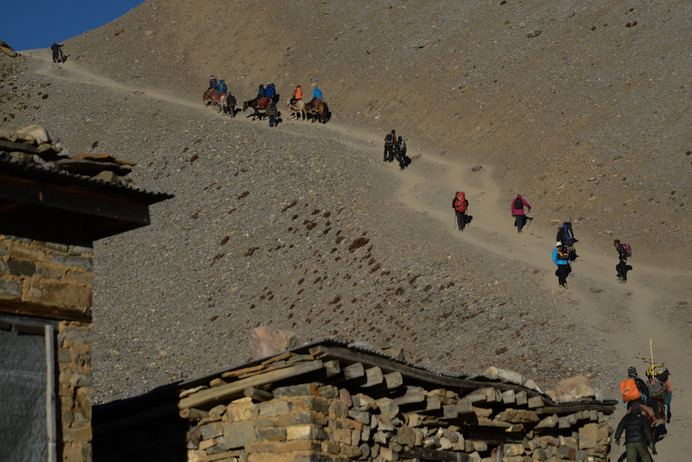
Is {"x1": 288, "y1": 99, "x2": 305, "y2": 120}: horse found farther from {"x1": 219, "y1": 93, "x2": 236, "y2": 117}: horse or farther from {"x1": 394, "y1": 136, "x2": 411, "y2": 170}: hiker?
{"x1": 394, "y1": 136, "x2": 411, "y2": 170}: hiker

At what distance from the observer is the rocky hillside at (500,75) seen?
38312 mm

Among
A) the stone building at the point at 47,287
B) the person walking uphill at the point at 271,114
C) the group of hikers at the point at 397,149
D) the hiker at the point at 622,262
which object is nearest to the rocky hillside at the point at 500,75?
the hiker at the point at 622,262

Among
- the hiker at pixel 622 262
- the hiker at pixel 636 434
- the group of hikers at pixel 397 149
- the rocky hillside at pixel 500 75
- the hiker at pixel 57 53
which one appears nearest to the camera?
the hiker at pixel 636 434

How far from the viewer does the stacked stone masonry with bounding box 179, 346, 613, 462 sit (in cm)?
1123

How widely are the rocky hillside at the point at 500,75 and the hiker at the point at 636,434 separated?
1804cm

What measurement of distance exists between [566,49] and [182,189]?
24936 mm

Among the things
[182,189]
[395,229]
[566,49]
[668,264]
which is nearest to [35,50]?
[182,189]

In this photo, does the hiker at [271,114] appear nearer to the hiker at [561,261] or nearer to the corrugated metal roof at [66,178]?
the hiker at [561,261]

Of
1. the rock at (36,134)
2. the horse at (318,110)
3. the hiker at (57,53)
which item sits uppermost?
the hiker at (57,53)

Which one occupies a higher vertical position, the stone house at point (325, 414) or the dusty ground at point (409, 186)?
the dusty ground at point (409, 186)

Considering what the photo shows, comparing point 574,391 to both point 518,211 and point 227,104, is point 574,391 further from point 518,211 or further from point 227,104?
point 227,104

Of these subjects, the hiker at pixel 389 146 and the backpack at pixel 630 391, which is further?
the hiker at pixel 389 146

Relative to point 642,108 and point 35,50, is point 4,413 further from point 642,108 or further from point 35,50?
point 35,50

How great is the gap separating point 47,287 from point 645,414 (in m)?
12.3
